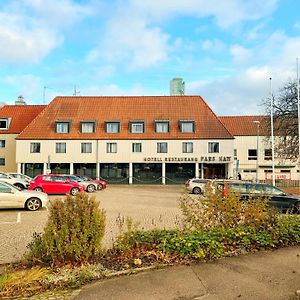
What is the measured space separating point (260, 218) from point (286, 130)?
3184 cm

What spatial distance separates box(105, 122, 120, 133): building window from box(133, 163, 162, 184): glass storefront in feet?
16.9

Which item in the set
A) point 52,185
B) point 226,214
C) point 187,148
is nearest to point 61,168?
point 187,148

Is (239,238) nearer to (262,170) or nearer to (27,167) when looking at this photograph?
(27,167)

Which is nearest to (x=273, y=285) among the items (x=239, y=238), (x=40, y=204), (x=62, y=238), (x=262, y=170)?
(x=239, y=238)

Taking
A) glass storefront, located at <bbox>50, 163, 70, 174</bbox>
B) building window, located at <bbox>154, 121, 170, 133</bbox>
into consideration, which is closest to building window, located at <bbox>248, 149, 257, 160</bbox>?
building window, located at <bbox>154, 121, 170, 133</bbox>

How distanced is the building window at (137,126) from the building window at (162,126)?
1.82m

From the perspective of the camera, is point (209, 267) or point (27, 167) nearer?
point (209, 267)

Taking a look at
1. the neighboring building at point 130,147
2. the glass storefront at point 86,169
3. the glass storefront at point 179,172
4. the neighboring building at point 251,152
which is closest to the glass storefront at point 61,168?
the neighboring building at point 130,147

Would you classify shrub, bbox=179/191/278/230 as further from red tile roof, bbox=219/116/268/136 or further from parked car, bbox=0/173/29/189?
red tile roof, bbox=219/116/268/136

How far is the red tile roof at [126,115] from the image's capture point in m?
50.3

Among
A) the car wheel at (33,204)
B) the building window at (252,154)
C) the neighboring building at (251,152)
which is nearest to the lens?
the car wheel at (33,204)

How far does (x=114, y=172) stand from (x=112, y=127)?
19.4ft

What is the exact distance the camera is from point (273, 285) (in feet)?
18.8

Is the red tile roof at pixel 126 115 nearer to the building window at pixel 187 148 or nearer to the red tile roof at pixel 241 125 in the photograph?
the building window at pixel 187 148
